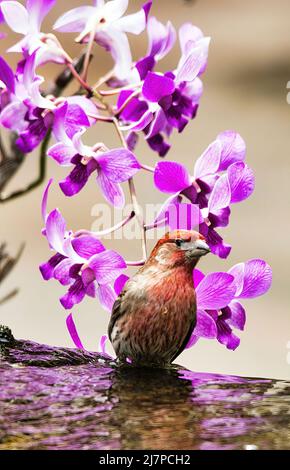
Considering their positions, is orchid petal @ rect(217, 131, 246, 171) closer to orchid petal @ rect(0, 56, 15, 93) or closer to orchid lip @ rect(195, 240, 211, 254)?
orchid lip @ rect(195, 240, 211, 254)

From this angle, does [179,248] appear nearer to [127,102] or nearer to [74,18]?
[127,102]

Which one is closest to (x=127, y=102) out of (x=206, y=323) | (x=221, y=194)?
(x=221, y=194)

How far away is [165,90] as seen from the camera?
0.99 meters

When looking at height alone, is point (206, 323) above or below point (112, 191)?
below

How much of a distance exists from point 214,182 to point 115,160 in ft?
0.37

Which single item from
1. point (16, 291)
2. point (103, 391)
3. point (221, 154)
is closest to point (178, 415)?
point (103, 391)

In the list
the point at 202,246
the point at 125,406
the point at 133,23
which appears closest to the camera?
the point at 125,406

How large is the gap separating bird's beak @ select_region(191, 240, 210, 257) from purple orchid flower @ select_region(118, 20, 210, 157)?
0.15 meters

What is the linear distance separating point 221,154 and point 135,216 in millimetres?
131

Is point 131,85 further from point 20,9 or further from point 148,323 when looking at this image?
point 148,323

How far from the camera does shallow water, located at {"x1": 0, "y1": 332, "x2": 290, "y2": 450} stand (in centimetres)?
74

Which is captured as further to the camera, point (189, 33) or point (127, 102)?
point (189, 33)

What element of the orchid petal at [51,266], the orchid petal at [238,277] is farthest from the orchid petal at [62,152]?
the orchid petal at [238,277]

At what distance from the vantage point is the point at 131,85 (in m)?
1.06
